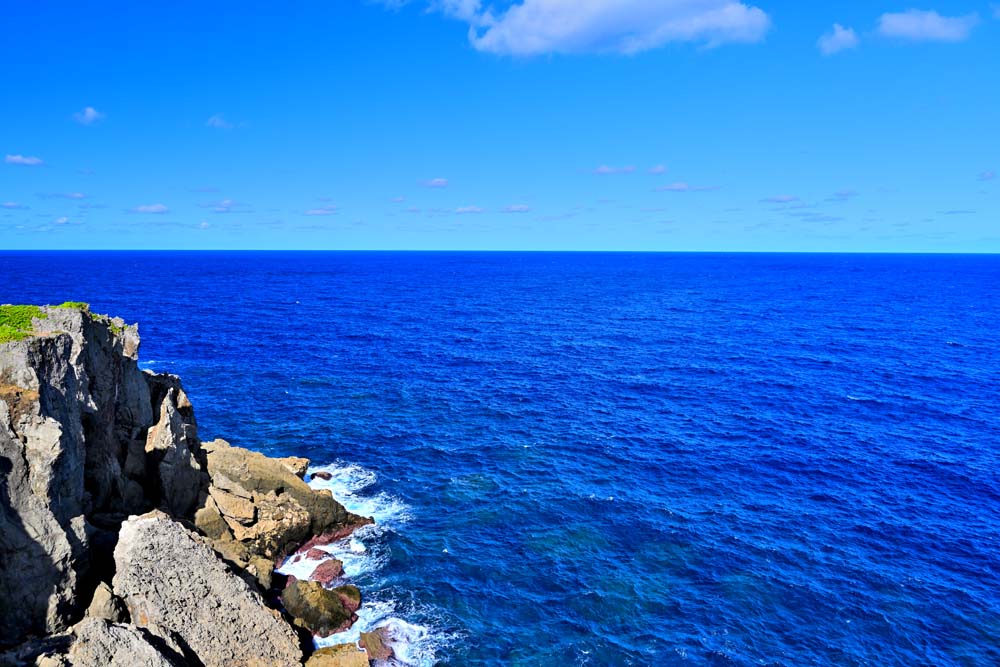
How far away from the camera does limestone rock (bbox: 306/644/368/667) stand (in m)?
33.3

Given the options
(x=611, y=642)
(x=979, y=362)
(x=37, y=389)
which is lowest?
(x=611, y=642)

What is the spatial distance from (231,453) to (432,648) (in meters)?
25.2

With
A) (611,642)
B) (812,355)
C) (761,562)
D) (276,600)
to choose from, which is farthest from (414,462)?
(812,355)

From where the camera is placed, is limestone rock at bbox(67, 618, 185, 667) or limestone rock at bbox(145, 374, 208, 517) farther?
limestone rock at bbox(145, 374, 208, 517)

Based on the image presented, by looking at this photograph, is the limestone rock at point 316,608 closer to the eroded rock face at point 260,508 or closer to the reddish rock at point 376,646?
the reddish rock at point 376,646

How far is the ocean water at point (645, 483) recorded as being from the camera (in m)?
39.5

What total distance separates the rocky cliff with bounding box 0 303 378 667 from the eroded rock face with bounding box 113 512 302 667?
5 cm

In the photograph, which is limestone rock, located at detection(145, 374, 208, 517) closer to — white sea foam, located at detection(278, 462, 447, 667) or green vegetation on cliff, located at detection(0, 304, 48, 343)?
white sea foam, located at detection(278, 462, 447, 667)

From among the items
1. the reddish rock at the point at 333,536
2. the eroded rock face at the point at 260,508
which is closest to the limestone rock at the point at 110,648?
the eroded rock face at the point at 260,508

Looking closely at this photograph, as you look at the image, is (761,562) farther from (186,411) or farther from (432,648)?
(186,411)

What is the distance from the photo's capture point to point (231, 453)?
50875mm

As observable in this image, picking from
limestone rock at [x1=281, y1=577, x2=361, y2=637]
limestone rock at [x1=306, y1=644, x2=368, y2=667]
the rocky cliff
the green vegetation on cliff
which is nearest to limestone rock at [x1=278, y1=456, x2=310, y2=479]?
the rocky cliff

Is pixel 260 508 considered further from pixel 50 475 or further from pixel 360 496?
pixel 50 475

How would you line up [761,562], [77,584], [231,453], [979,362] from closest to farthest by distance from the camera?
[77,584] → [761,562] → [231,453] → [979,362]
